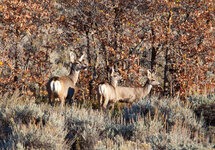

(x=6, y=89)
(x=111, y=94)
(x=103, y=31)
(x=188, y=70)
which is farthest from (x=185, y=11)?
(x=6, y=89)

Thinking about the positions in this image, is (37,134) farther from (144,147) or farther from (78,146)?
(144,147)

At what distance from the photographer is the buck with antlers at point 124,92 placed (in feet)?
28.5

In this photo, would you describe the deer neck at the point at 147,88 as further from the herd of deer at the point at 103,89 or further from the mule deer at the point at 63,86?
the mule deer at the point at 63,86

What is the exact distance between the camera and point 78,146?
4.99m

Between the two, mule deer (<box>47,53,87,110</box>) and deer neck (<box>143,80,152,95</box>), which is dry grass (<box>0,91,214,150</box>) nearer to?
mule deer (<box>47,53,87,110</box>)

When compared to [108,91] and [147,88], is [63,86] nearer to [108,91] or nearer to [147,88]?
[108,91]

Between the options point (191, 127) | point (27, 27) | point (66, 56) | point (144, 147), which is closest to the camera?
point (144, 147)

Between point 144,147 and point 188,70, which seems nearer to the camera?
point 144,147

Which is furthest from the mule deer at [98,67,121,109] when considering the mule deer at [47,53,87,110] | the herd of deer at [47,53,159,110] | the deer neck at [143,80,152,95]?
the deer neck at [143,80,152,95]

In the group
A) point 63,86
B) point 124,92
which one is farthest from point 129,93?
A: point 63,86

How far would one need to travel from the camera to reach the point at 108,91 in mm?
8648

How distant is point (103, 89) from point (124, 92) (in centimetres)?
133

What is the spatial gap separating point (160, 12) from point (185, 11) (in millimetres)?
844

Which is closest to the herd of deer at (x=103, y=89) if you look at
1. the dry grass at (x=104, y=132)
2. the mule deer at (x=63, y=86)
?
the mule deer at (x=63, y=86)
